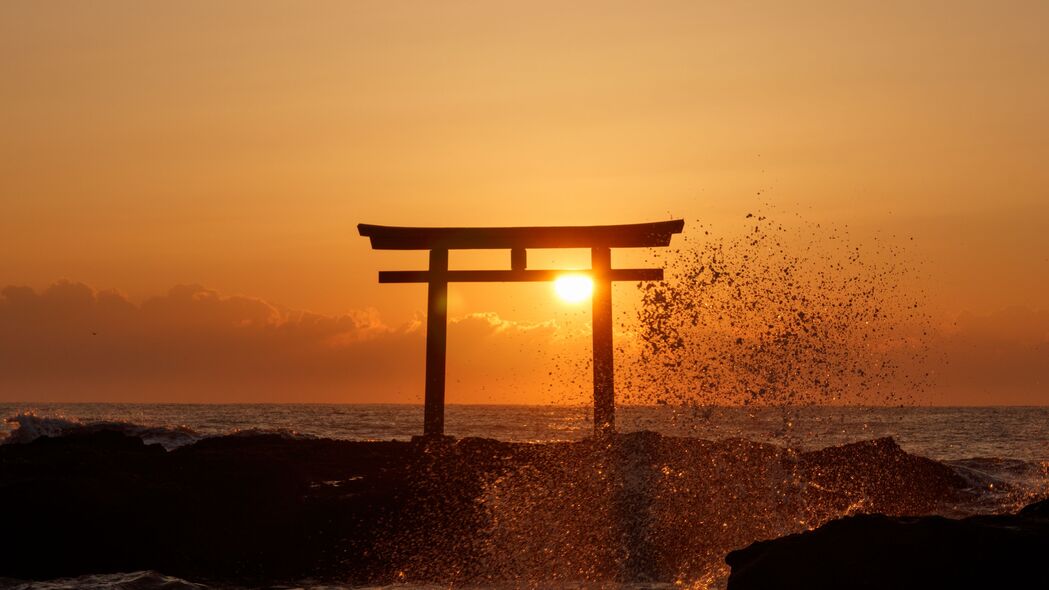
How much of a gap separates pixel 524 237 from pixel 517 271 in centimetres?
60

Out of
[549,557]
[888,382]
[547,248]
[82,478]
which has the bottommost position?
[549,557]

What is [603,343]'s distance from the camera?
18.5 metres

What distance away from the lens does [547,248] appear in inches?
747

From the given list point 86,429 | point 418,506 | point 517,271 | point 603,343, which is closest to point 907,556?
point 418,506

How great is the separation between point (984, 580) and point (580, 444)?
9.90 meters

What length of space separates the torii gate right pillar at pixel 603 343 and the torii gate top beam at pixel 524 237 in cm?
34

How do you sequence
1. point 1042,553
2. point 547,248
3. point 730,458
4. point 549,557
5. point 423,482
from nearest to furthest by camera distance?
1. point 1042,553
2. point 549,557
3. point 423,482
4. point 730,458
5. point 547,248

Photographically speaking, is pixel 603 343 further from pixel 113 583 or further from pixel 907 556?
pixel 907 556

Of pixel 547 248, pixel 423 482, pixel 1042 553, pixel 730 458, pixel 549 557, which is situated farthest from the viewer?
pixel 547 248

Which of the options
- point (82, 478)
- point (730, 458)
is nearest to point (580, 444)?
point (730, 458)

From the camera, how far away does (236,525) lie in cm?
1287

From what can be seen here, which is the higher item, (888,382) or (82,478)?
(888,382)

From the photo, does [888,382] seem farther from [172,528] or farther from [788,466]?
[172,528]

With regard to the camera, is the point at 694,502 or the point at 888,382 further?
the point at 888,382
